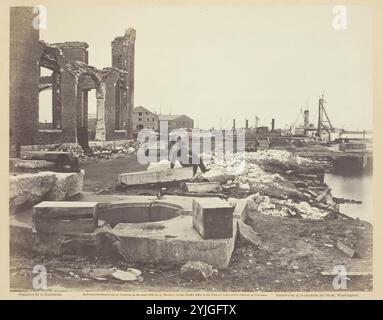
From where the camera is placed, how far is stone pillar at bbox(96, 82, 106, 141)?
852 centimetres

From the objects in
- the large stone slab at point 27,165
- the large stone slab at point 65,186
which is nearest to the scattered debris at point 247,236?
the large stone slab at point 65,186

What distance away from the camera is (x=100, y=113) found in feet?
29.9

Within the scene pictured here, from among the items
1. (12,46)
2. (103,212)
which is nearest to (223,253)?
(103,212)

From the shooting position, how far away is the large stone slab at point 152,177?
6.00 metres

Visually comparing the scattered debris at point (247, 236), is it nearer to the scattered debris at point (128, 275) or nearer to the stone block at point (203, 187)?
the stone block at point (203, 187)

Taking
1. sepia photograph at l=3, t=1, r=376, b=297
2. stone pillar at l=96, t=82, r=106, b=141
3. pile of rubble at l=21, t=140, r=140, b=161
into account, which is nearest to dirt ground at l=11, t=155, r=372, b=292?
sepia photograph at l=3, t=1, r=376, b=297

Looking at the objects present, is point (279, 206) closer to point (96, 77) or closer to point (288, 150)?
point (288, 150)

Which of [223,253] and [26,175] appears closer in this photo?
[223,253]

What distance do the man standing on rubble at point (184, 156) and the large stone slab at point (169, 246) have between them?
1522 millimetres

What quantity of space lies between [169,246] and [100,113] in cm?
527

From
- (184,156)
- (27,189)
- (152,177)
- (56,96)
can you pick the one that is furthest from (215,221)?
(56,96)

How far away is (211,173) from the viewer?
20.0 feet
